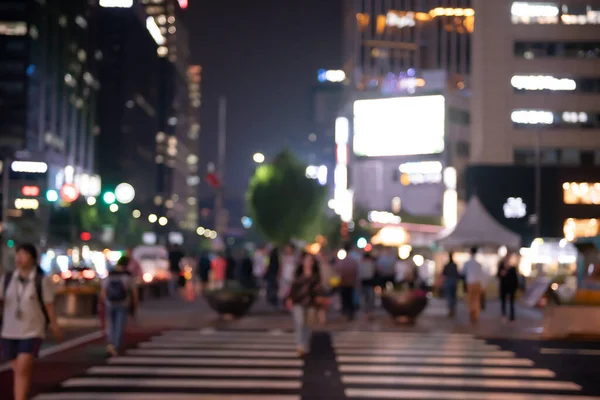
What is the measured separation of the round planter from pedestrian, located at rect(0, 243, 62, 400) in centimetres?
1479

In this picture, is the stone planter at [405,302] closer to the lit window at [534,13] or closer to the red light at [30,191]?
the lit window at [534,13]

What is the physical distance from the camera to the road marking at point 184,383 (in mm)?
11922

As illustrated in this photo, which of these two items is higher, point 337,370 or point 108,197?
point 108,197

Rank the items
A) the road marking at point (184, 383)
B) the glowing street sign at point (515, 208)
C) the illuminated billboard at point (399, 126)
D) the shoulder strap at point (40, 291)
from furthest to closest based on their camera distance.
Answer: the illuminated billboard at point (399, 126) < the glowing street sign at point (515, 208) < the road marking at point (184, 383) < the shoulder strap at point (40, 291)

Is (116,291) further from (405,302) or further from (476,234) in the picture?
(476,234)

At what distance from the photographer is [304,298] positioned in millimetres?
16469

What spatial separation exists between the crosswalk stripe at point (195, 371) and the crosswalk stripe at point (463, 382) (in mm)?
914

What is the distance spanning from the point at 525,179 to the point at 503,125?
4421mm

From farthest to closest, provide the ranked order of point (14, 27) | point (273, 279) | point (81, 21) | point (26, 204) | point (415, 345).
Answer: point (81, 21) < point (26, 204) < point (14, 27) < point (273, 279) < point (415, 345)

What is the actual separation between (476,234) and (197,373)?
80.9 ft

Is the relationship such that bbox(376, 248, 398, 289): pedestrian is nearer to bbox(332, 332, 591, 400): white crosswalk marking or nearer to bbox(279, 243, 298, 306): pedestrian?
bbox(279, 243, 298, 306): pedestrian

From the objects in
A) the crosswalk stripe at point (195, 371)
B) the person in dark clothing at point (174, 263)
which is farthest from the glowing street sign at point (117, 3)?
the crosswalk stripe at point (195, 371)

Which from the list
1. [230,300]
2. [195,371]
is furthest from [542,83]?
[195,371]

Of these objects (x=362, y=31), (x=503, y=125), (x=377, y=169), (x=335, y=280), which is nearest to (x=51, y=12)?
(x=377, y=169)
